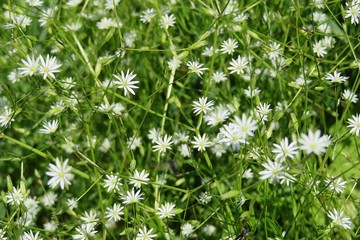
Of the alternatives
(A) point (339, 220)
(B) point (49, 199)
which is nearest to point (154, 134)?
(B) point (49, 199)

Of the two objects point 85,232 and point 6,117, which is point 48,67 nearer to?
point 6,117

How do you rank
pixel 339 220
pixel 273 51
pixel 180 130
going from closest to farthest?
1. pixel 339 220
2. pixel 273 51
3. pixel 180 130

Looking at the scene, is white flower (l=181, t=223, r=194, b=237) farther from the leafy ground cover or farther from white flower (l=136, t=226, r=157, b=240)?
white flower (l=136, t=226, r=157, b=240)

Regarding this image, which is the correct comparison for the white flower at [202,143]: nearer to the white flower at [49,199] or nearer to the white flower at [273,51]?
the white flower at [273,51]

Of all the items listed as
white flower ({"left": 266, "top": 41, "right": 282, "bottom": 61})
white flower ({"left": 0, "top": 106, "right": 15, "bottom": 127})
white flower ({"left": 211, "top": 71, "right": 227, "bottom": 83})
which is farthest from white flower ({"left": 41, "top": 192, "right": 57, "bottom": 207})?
white flower ({"left": 266, "top": 41, "right": 282, "bottom": 61})

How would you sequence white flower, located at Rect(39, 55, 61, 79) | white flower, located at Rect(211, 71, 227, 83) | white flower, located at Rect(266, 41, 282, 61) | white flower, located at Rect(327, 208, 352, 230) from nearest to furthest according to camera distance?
white flower, located at Rect(327, 208, 352, 230) < white flower, located at Rect(39, 55, 61, 79) < white flower, located at Rect(266, 41, 282, 61) < white flower, located at Rect(211, 71, 227, 83)

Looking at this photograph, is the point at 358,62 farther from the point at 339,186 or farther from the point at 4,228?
the point at 4,228

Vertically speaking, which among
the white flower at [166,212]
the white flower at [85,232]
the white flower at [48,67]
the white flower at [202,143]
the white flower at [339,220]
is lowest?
the white flower at [339,220]

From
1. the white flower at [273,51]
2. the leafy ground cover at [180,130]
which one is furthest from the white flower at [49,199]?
the white flower at [273,51]
